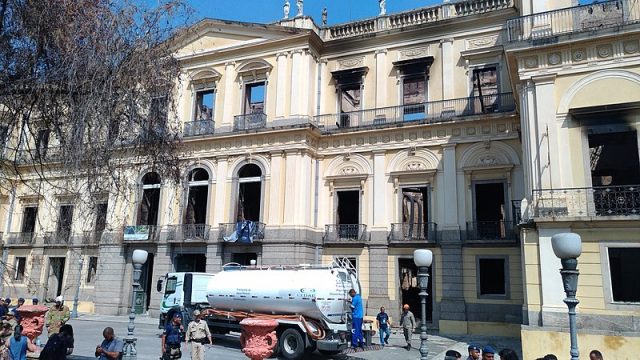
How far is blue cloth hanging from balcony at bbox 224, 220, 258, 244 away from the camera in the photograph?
2328 centimetres

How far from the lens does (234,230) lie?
78.7 ft

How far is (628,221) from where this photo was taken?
43.4 ft

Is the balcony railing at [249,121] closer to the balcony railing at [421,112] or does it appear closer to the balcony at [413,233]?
the balcony railing at [421,112]

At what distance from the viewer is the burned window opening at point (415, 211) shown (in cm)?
2234

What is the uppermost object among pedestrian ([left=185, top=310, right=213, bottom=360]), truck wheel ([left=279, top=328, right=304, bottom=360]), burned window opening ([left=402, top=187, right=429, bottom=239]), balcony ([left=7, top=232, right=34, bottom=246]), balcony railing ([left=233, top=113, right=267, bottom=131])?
balcony railing ([left=233, top=113, right=267, bottom=131])

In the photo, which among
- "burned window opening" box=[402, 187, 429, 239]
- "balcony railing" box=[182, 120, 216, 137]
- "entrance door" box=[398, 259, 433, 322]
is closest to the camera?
"burned window opening" box=[402, 187, 429, 239]

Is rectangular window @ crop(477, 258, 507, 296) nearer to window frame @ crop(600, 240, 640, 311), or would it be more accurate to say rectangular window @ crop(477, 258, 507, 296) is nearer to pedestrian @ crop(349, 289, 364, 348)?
window frame @ crop(600, 240, 640, 311)

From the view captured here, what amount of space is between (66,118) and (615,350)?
44.6 ft

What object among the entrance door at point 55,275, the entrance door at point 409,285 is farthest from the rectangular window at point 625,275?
the entrance door at point 55,275

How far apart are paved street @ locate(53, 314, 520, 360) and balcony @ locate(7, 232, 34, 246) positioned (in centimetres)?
1075

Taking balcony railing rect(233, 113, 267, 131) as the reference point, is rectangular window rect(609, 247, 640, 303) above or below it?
below

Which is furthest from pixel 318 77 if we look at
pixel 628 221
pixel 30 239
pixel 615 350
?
pixel 30 239

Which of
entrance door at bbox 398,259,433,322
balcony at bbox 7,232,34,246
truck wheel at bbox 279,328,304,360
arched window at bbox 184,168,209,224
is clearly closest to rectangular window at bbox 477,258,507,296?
entrance door at bbox 398,259,433,322

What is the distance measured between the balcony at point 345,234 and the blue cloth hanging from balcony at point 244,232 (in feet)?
11.4
